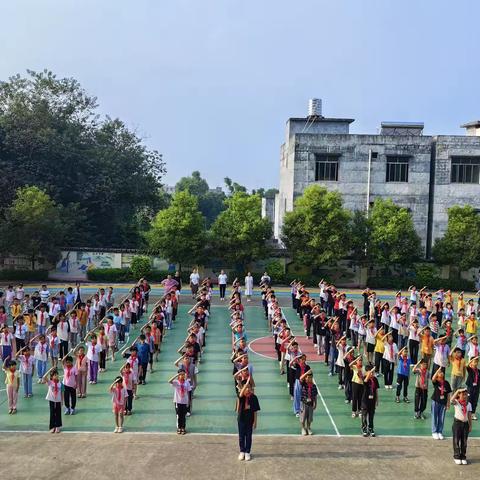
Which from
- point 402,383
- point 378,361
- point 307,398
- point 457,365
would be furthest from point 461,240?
point 307,398

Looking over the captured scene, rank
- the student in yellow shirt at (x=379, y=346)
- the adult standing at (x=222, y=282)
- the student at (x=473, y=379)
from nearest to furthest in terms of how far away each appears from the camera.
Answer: the student at (x=473, y=379)
the student in yellow shirt at (x=379, y=346)
the adult standing at (x=222, y=282)

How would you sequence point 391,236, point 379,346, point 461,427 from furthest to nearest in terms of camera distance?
point 391,236 → point 379,346 → point 461,427

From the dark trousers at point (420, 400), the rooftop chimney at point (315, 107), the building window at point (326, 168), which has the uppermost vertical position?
the rooftop chimney at point (315, 107)

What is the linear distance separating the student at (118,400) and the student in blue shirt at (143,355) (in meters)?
2.79

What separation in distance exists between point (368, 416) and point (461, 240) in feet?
87.1

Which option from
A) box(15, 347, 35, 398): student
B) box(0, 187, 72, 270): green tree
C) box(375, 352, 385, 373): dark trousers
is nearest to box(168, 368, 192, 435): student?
box(15, 347, 35, 398): student

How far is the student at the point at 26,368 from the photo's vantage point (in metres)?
13.7

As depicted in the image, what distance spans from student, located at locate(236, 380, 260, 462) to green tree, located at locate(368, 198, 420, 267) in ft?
84.4

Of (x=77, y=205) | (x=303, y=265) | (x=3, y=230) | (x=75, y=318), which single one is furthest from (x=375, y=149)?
(x=75, y=318)

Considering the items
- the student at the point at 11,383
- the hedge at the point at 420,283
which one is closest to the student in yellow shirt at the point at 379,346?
the student at the point at 11,383

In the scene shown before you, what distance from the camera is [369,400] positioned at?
38.3 feet

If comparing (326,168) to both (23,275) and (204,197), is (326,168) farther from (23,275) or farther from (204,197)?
(204,197)

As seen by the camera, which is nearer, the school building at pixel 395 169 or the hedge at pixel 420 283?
the hedge at pixel 420 283

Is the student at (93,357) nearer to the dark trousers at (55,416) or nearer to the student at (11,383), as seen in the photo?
the student at (11,383)
